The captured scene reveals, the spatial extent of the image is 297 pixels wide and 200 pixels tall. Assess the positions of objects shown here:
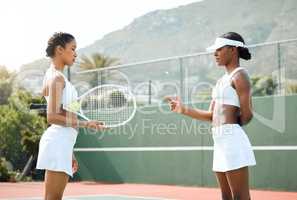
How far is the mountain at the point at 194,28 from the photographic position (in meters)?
141

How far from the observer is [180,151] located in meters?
13.4

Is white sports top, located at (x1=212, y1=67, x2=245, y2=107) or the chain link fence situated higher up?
the chain link fence

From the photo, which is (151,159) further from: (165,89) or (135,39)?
(135,39)

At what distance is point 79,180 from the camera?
630 inches

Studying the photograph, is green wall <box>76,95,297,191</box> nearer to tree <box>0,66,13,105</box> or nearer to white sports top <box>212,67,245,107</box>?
white sports top <box>212,67,245,107</box>

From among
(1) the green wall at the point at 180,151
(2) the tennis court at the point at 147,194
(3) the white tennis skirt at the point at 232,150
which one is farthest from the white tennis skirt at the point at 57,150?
(1) the green wall at the point at 180,151

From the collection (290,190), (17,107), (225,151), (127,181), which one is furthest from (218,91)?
(17,107)

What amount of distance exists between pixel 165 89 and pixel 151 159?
163 cm

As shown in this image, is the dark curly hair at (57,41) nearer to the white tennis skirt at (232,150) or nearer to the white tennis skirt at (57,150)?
the white tennis skirt at (57,150)

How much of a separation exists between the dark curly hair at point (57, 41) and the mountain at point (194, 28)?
409 ft

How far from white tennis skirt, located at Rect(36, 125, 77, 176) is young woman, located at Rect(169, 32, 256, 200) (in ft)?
3.40

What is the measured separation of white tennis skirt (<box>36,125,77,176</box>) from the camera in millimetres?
4137

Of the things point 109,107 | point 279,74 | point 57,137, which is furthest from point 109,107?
point 57,137

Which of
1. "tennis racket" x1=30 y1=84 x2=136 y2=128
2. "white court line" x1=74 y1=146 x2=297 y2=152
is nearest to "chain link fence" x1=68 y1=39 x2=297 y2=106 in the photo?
"white court line" x1=74 y1=146 x2=297 y2=152
